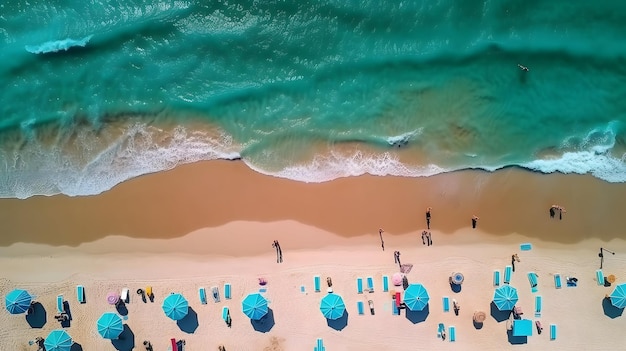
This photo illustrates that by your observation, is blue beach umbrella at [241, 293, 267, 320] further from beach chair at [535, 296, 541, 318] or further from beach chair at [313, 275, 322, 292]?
beach chair at [535, 296, 541, 318]

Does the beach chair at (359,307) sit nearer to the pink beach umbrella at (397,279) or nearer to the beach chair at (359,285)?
the beach chair at (359,285)

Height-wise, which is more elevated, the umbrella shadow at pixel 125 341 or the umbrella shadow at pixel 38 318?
the umbrella shadow at pixel 38 318

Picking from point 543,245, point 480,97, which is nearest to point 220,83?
point 480,97

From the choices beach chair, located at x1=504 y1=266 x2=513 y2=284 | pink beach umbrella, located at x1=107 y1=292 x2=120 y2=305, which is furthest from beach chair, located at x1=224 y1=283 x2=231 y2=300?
beach chair, located at x1=504 y1=266 x2=513 y2=284

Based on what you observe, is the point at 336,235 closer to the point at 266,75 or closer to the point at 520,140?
the point at 266,75

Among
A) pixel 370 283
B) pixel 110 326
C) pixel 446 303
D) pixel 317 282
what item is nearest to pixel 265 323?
pixel 317 282

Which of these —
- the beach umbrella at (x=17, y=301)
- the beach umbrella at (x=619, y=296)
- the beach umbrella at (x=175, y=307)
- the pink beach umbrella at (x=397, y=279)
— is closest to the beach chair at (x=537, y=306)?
the beach umbrella at (x=619, y=296)
